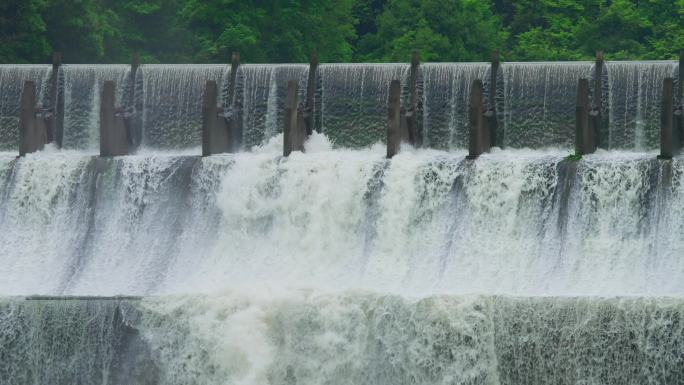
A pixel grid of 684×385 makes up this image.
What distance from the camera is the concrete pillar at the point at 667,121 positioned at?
4641 cm

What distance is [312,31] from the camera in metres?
68.2

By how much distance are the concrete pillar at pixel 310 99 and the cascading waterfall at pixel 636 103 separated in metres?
7.11

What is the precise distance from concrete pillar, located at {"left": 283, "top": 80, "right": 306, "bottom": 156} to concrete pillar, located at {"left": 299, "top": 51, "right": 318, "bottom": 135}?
45 centimetres

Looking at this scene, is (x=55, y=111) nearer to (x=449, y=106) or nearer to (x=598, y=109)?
(x=449, y=106)

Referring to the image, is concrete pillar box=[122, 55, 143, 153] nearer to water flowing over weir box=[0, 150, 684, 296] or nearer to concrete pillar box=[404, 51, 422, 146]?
water flowing over weir box=[0, 150, 684, 296]

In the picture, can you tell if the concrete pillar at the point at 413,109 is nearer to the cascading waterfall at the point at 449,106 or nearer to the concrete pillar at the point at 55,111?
the cascading waterfall at the point at 449,106

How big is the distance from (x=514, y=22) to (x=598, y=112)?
24278 millimetres

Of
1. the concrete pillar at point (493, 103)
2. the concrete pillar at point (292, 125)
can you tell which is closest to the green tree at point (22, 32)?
the concrete pillar at point (292, 125)

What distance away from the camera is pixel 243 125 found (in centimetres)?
5328

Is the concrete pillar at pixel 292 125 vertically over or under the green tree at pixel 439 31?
under

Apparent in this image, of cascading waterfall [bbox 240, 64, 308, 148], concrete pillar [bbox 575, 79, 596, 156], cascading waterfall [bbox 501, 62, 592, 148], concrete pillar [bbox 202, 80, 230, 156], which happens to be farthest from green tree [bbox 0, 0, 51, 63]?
concrete pillar [bbox 575, 79, 596, 156]

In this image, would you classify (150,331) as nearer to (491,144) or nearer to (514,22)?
(491,144)

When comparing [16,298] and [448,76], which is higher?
[448,76]

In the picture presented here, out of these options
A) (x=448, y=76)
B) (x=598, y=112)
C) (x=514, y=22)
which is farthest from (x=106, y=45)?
(x=598, y=112)
